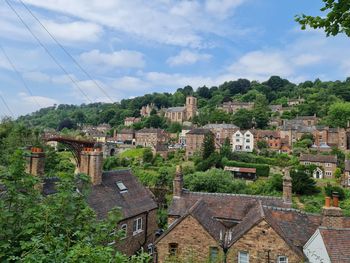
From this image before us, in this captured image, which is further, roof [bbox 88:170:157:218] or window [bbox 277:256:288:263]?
roof [bbox 88:170:157:218]

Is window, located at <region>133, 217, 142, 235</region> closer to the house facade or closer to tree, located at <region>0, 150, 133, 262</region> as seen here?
the house facade

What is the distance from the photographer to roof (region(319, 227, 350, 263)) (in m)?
12.2

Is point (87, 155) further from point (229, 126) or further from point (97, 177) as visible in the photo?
point (229, 126)

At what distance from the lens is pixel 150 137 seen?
105875mm

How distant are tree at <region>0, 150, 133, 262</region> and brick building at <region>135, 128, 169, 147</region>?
315 ft

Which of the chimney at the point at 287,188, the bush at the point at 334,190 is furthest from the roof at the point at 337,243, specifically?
the bush at the point at 334,190

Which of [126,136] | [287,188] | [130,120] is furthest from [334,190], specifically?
[130,120]

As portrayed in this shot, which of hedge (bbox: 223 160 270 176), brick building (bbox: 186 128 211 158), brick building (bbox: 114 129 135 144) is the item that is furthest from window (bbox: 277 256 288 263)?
brick building (bbox: 114 129 135 144)

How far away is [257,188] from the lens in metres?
52.0

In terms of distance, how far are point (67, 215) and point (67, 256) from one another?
1450mm

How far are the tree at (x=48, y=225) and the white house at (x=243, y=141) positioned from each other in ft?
264

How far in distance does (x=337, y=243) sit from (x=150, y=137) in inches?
3721

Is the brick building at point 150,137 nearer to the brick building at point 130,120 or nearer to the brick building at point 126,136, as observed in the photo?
the brick building at point 126,136

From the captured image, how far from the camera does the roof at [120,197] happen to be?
→ 18.5 m
